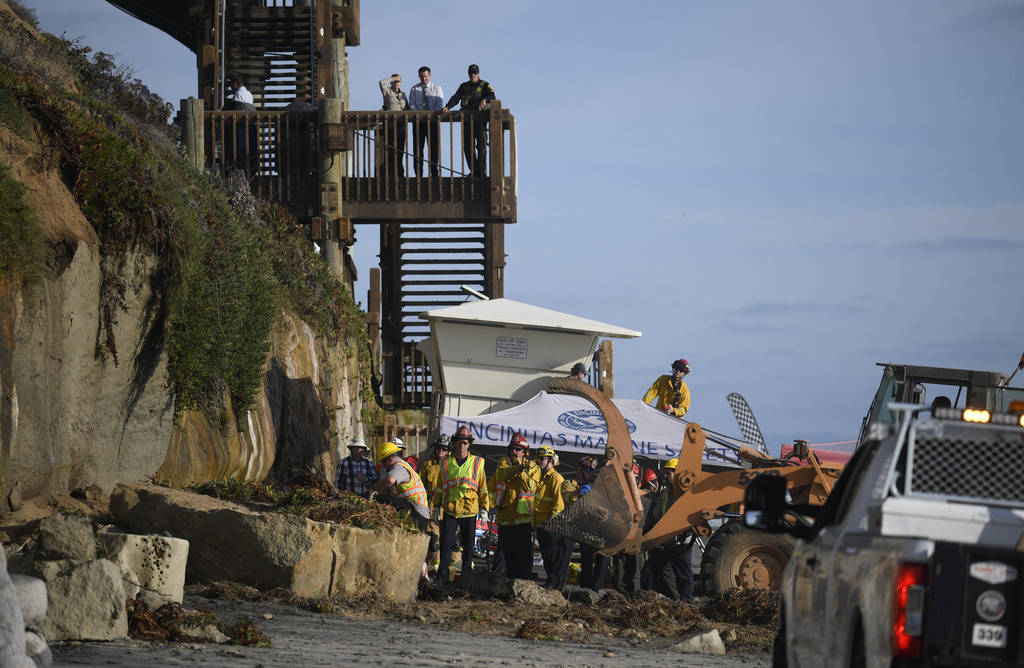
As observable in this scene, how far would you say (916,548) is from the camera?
477 centimetres

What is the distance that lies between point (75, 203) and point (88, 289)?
819 mm

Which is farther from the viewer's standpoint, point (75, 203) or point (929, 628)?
point (75, 203)

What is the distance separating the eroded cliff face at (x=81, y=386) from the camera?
1235 centimetres

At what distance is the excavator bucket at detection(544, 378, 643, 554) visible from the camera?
17.2 m

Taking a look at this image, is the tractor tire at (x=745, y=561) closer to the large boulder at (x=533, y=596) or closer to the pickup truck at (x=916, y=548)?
the large boulder at (x=533, y=596)

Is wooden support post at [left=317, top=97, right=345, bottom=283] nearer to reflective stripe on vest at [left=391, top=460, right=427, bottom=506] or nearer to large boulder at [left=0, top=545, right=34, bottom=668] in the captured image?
reflective stripe on vest at [left=391, top=460, right=427, bottom=506]

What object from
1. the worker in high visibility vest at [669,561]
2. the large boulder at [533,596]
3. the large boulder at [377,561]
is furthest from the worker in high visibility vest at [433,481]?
the large boulder at [377,561]

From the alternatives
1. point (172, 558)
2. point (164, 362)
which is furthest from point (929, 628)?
point (164, 362)

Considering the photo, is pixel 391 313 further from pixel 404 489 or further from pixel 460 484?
pixel 404 489

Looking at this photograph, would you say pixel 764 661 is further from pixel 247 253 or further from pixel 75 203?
pixel 247 253

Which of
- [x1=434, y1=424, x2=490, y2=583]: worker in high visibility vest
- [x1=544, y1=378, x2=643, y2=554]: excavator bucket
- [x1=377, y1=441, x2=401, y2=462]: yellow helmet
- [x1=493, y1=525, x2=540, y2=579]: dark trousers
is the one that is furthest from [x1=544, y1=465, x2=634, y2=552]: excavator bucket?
[x1=377, y1=441, x2=401, y2=462]: yellow helmet

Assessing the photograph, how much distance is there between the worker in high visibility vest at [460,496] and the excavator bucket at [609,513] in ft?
3.28

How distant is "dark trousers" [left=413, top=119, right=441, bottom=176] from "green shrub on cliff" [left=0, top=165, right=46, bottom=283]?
13517 millimetres

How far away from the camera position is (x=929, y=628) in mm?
4672
